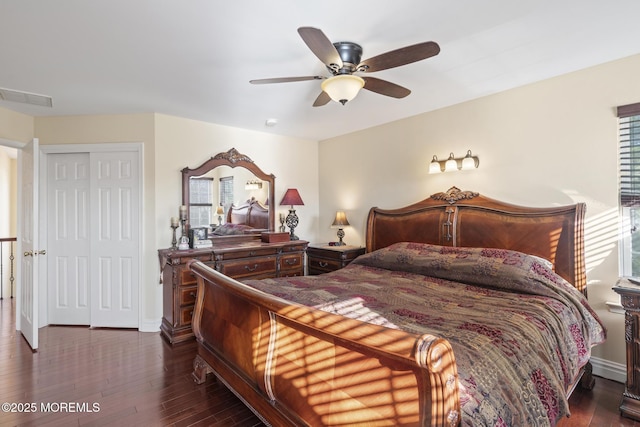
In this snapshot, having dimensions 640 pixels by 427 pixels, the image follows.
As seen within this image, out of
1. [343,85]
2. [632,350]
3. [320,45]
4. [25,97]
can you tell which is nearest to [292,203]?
[343,85]

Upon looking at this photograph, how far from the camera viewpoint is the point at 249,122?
4152 mm

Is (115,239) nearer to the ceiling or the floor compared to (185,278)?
nearer to the ceiling

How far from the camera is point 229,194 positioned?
430 centimetres

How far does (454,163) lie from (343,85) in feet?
6.34

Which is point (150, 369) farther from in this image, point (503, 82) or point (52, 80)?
point (503, 82)

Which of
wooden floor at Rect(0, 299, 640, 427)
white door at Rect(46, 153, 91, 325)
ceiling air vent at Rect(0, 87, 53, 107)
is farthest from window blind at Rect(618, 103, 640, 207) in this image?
white door at Rect(46, 153, 91, 325)

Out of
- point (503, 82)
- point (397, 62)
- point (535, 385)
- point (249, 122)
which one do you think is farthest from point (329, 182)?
point (535, 385)

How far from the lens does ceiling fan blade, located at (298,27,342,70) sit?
63.6 inches

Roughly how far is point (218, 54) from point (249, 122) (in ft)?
5.86

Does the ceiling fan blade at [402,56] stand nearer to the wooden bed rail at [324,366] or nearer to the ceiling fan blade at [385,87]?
the ceiling fan blade at [385,87]

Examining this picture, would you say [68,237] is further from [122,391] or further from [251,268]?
[122,391]

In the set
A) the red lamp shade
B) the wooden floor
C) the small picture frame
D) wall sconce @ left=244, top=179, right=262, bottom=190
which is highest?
wall sconce @ left=244, top=179, right=262, bottom=190

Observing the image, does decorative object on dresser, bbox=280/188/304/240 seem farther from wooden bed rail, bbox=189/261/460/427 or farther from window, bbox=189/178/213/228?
wooden bed rail, bbox=189/261/460/427

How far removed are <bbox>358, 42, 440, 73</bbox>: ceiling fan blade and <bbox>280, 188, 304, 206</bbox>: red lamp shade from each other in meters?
2.78
